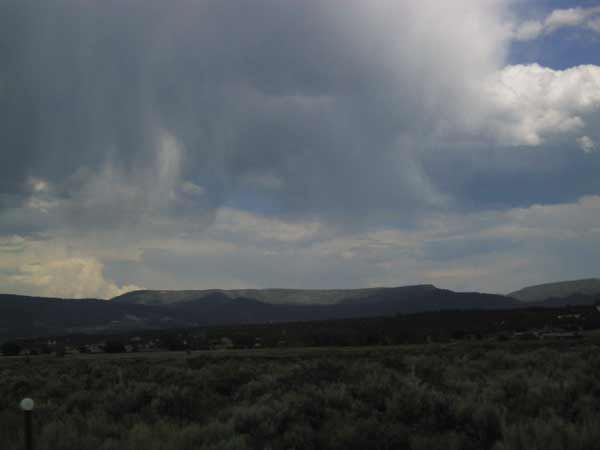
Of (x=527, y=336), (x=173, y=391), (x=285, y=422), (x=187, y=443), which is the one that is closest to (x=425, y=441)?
(x=285, y=422)

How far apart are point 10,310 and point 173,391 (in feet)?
549

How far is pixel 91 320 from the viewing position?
18512cm

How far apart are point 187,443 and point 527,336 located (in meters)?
47.5

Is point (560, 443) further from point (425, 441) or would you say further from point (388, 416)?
point (388, 416)

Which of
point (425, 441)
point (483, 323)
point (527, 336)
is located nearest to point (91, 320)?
point (483, 323)

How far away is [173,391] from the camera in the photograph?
16.2m

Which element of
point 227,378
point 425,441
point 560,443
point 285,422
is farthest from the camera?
point 227,378

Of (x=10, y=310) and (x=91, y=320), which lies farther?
(x=91, y=320)

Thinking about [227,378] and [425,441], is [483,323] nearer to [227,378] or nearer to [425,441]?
[227,378]

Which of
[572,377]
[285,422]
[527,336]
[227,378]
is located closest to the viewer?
[285,422]

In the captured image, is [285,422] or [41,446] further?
[285,422]

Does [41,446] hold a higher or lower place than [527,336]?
higher

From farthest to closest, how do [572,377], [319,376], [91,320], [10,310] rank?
[91,320] < [10,310] < [319,376] < [572,377]

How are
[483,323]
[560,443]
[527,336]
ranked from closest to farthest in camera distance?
[560,443] → [527,336] → [483,323]
